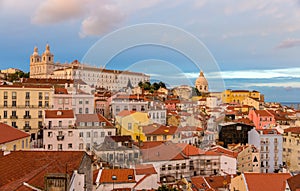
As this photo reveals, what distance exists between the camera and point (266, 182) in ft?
45.7

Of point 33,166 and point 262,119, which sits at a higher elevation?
point 33,166

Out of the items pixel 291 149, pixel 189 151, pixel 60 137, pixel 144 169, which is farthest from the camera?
pixel 291 149

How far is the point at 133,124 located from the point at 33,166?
14837 millimetres

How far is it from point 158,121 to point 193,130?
4243 millimetres

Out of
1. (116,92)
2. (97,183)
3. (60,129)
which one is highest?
(116,92)

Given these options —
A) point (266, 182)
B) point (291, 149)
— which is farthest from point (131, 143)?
point (291, 149)

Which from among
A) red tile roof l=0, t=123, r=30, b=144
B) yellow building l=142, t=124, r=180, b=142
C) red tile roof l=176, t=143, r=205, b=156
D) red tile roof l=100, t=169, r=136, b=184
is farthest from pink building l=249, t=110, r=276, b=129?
red tile roof l=0, t=123, r=30, b=144

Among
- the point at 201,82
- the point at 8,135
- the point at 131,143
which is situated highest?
the point at 201,82

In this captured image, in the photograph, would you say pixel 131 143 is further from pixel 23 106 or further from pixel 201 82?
pixel 23 106

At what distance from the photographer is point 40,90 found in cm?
2708

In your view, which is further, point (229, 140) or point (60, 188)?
point (229, 140)

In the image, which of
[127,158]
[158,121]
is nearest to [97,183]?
[127,158]

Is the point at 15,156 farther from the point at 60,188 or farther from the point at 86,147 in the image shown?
the point at 86,147

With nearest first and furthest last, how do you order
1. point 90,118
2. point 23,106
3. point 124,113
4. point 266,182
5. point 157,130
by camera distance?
point 266,182, point 157,130, point 90,118, point 124,113, point 23,106
